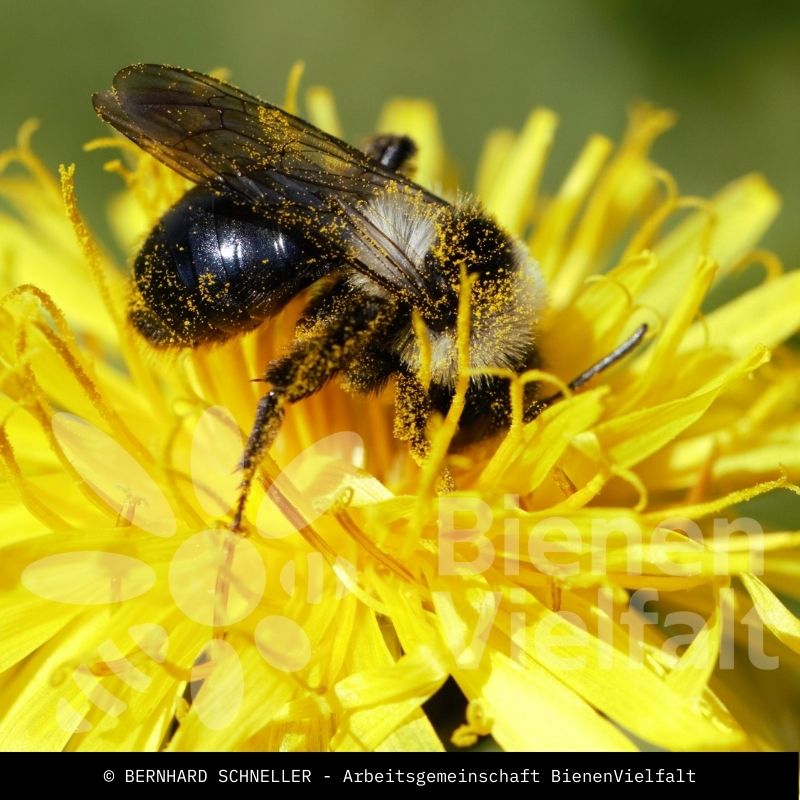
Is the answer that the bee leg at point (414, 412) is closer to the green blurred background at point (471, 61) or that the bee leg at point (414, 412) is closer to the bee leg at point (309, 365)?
Answer: the bee leg at point (309, 365)

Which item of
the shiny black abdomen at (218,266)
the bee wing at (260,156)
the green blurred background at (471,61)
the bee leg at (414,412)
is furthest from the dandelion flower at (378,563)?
the green blurred background at (471,61)

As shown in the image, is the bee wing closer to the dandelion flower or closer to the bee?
the bee

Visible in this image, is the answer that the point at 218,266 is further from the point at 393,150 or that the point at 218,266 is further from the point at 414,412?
the point at 393,150

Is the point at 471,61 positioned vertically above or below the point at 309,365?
above

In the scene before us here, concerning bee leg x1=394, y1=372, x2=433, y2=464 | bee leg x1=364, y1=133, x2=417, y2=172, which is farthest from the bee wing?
bee leg x1=364, y1=133, x2=417, y2=172

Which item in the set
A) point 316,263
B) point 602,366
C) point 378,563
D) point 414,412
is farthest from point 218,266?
point 602,366
